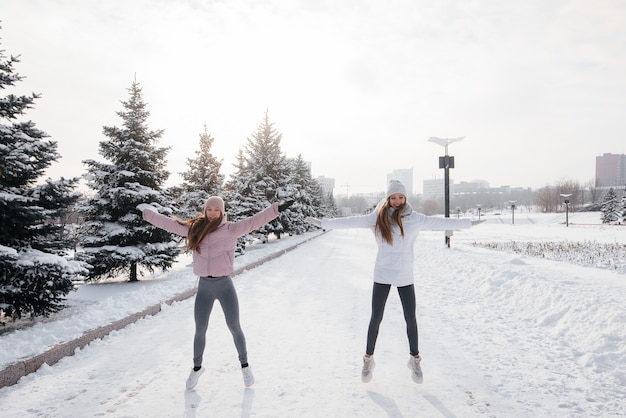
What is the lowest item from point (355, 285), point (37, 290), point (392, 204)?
point (355, 285)

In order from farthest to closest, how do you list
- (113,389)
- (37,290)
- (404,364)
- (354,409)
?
(37,290), (404,364), (113,389), (354,409)

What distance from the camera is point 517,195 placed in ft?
630

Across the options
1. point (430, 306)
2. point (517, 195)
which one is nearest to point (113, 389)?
point (430, 306)

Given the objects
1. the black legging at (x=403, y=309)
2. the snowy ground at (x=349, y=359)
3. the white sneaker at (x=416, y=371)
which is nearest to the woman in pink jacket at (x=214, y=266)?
the snowy ground at (x=349, y=359)

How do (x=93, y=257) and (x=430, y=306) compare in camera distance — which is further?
(x=93, y=257)

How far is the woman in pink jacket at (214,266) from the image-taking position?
3.88m

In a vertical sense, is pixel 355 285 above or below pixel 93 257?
below

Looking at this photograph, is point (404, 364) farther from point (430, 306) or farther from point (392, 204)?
point (430, 306)

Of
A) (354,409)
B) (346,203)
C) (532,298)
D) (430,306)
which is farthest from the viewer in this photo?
(346,203)

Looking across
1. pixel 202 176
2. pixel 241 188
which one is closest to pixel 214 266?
pixel 202 176

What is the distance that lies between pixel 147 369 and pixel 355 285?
19.9 ft

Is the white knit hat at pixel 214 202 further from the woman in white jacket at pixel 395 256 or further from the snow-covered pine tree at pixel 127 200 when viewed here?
the snow-covered pine tree at pixel 127 200

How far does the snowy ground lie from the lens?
3.50m

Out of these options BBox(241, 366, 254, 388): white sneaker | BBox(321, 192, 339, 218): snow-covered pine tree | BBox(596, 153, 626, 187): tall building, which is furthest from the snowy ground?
BBox(596, 153, 626, 187): tall building
